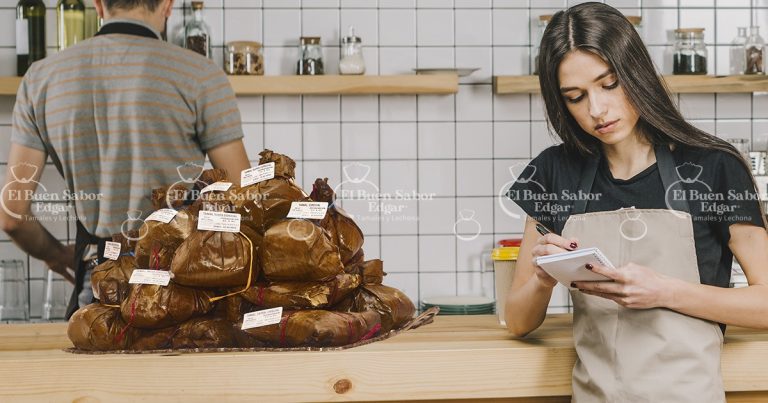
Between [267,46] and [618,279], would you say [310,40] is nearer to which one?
[267,46]

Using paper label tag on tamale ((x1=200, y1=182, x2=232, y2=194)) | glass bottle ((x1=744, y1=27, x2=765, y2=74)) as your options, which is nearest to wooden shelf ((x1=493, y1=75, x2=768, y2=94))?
glass bottle ((x1=744, y1=27, x2=765, y2=74))

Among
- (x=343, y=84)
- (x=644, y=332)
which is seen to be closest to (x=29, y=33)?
(x=343, y=84)

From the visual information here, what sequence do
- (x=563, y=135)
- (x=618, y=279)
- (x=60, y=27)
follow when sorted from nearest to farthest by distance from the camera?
(x=618, y=279) < (x=563, y=135) < (x=60, y=27)

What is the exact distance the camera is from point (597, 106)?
1.32 meters

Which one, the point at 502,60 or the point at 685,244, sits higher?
the point at 502,60

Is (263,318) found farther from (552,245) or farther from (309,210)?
(552,245)

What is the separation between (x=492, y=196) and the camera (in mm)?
3018

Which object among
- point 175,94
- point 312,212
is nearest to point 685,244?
point 312,212

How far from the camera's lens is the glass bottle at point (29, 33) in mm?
2842

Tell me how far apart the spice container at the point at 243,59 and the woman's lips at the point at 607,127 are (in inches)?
68.1

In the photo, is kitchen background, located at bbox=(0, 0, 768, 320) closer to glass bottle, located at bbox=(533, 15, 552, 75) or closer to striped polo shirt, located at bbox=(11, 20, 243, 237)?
Answer: glass bottle, located at bbox=(533, 15, 552, 75)

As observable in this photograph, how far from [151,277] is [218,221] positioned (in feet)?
0.44

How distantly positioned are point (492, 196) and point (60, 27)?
163 centimetres

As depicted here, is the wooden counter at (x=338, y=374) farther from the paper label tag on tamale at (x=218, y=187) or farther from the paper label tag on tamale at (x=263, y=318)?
the paper label tag on tamale at (x=218, y=187)
